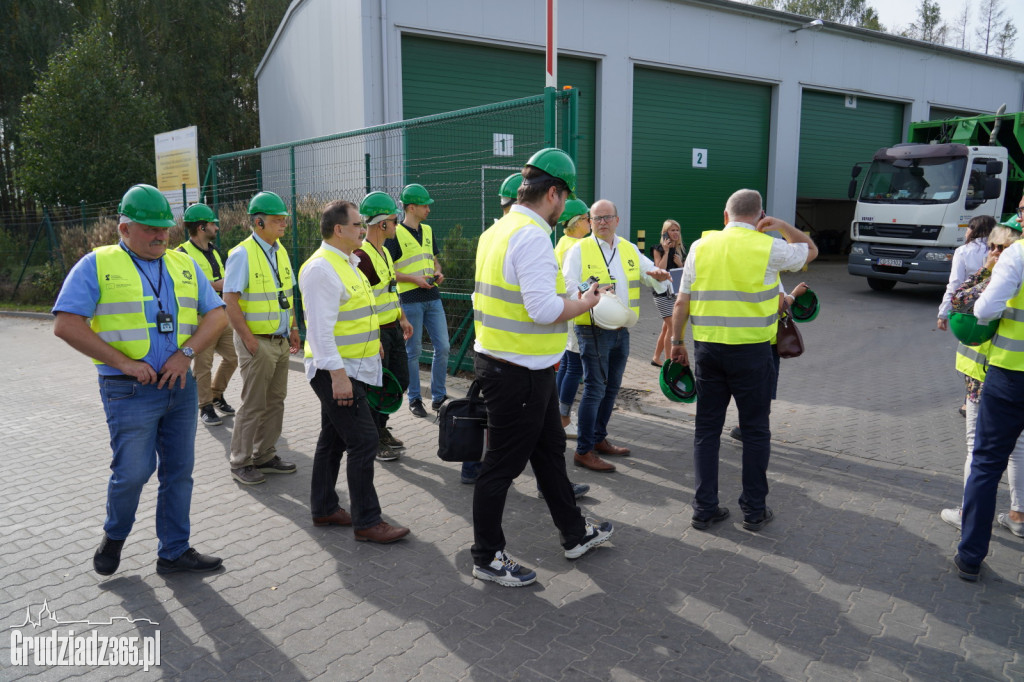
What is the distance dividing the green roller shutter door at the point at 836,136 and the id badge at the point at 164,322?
20.8 meters

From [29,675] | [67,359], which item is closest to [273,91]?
[67,359]

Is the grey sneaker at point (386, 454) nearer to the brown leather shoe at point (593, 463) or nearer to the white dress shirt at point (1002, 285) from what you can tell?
the brown leather shoe at point (593, 463)

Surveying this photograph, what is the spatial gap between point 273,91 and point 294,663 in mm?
18891

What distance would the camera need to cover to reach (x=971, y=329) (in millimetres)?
3684

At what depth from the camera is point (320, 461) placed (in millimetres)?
4410

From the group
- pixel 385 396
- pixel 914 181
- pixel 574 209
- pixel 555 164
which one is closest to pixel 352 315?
pixel 385 396

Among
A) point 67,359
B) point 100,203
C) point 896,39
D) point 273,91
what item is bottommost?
point 67,359

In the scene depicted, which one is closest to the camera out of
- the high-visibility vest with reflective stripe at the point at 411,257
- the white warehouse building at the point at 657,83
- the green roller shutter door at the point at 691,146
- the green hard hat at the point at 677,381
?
the green hard hat at the point at 677,381

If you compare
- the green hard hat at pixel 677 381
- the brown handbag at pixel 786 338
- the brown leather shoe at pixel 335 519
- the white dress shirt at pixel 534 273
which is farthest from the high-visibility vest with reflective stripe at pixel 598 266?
the brown leather shoe at pixel 335 519

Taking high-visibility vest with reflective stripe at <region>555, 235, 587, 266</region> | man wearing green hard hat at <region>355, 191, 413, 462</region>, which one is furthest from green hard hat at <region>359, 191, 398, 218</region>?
high-visibility vest with reflective stripe at <region>555, 235, 587, 266</region>

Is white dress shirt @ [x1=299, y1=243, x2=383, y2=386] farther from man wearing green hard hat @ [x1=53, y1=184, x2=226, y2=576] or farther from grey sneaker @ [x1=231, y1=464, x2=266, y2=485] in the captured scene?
grey sneaker @ [x1=231, y1=464, x2=266, y2=485]

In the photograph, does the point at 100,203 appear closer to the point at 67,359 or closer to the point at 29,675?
the point at 67,359

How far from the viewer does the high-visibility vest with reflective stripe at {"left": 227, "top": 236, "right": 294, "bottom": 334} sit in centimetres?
521

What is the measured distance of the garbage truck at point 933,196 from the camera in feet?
45.1
